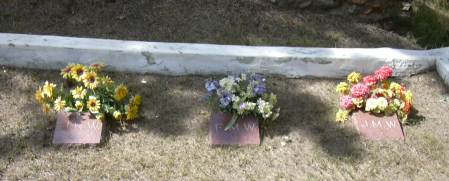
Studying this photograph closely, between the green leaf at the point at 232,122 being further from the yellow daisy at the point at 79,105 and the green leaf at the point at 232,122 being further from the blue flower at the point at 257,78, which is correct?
the yellow daisy at the point at 79,105

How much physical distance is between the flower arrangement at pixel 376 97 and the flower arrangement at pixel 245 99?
525 mm

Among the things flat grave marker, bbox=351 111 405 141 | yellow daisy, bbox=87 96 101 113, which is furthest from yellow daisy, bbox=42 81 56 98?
flat grave marker, bbox=351 111 405 141

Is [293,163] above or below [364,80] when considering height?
below

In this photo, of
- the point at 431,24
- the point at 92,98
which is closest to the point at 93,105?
the point at 92,98

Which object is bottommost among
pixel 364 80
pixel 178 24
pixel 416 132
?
pixel 416 132

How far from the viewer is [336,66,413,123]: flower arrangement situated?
3740 mm

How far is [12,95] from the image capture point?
3.90m

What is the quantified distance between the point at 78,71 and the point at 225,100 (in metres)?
1.04

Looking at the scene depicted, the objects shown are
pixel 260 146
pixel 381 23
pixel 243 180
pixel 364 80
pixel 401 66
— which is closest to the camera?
pixel 243 180

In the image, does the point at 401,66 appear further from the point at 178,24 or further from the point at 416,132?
the point at 178,24

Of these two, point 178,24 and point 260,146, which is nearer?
point 260,146

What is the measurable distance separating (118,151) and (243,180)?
85cm

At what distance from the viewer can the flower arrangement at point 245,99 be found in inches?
142

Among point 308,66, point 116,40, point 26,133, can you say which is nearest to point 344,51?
point 308,66
